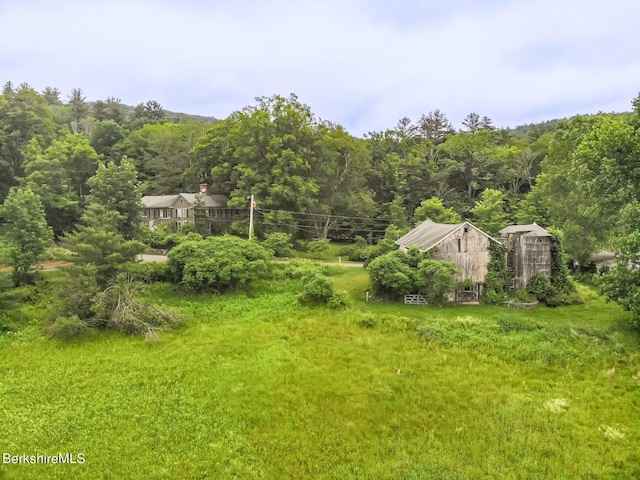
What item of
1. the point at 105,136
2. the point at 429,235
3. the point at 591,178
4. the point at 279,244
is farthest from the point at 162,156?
the point at 591,178

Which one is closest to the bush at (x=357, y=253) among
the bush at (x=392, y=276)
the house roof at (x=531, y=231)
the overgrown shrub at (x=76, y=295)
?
the bush at (x=392, y=276)

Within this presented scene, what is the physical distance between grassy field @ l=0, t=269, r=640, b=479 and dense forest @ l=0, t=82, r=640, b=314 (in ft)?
28.8

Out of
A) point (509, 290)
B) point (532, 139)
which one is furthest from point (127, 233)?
point (532, 139)

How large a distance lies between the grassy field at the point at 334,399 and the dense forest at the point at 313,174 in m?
8.78

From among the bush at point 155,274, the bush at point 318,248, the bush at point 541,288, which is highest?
the bush at point 318,248

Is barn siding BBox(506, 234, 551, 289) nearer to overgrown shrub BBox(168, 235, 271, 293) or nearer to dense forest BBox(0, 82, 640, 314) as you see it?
dense forest BBox(0, 82, 640, 314)

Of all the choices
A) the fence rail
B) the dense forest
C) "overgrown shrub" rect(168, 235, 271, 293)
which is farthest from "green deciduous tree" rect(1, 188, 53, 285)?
the fence rail

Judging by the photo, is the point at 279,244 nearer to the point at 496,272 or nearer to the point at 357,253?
the point at 357,253

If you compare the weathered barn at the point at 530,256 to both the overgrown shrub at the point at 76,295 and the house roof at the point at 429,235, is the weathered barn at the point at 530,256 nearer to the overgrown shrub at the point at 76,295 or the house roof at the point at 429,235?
the house roof at the point at 429,235

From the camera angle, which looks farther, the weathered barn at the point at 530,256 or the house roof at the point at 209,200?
the house roof at the point at 209,200

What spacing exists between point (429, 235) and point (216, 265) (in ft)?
48.3

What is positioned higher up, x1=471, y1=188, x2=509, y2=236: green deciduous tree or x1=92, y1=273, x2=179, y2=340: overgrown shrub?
x1=471, y1=188, x2=509, y2=236: green deciduous tree

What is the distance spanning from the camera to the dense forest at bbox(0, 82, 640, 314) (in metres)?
26.9

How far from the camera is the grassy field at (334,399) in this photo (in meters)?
11.2
